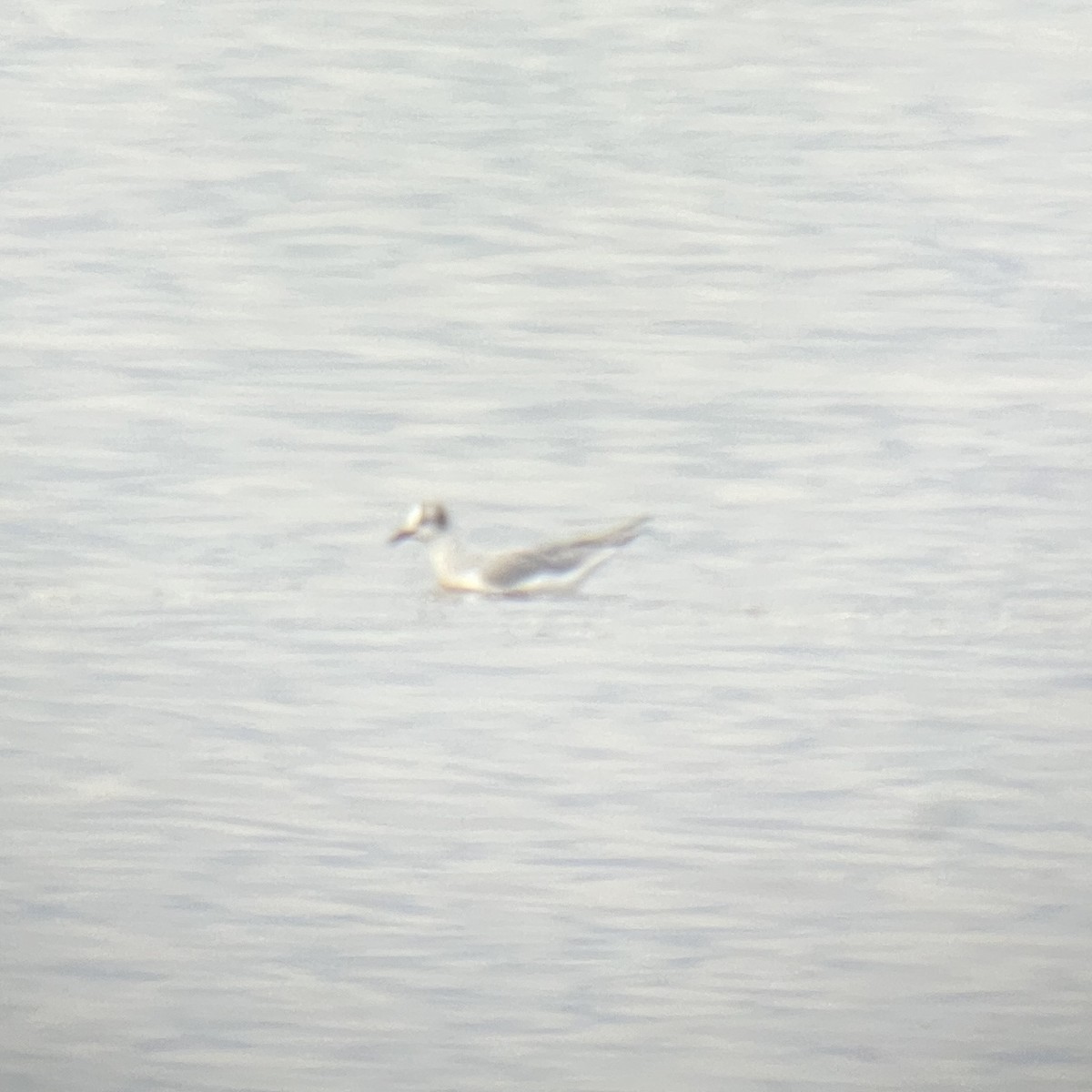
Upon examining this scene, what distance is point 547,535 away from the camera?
4.03 metres

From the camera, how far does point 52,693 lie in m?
3.28

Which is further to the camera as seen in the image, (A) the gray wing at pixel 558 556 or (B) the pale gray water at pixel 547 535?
(A) the gray wing at pixel 558 556

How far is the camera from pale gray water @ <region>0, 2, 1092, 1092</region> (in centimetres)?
260

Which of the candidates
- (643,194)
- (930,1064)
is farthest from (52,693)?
(930,1064)

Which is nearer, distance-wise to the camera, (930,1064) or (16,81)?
(930,1064)

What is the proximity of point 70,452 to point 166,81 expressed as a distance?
1.97 ft

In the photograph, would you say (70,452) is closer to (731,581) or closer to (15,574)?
(15,574)

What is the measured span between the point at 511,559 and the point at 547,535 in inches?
3.4

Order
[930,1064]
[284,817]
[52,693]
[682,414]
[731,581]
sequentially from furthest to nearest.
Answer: [682,414]
[731,581]
[52,693]
[284,817]
[930,1064]

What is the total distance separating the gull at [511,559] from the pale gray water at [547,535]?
0.05m

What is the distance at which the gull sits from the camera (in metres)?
3.88

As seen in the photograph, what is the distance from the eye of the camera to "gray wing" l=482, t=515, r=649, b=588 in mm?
3889

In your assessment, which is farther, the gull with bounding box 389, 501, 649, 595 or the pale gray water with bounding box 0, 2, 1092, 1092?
the gull with bounding box 389, 501, 649, 595

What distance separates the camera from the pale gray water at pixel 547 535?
8.54 ft
